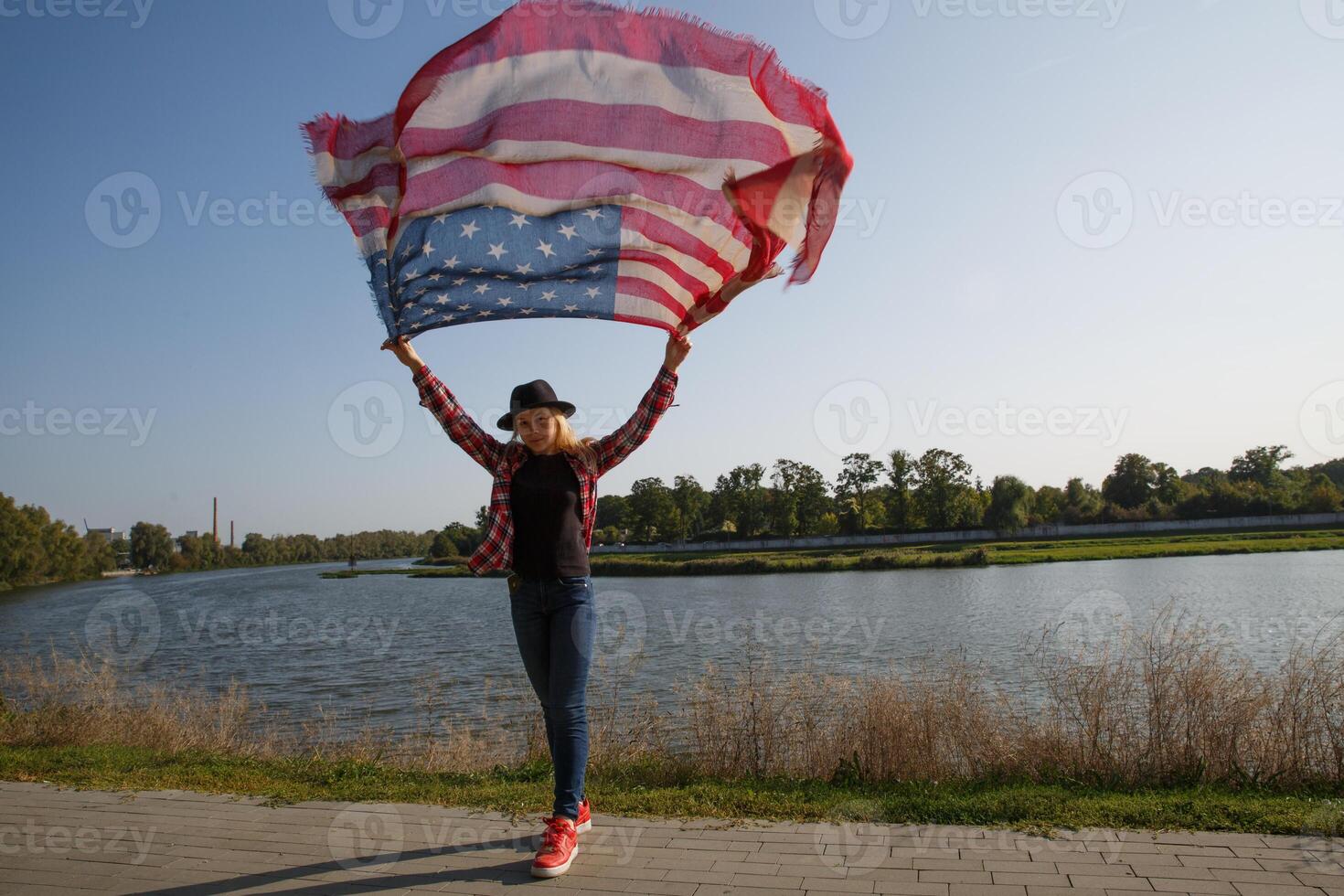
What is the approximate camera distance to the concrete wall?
3388 inches

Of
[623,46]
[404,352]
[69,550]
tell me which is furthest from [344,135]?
[69,550]

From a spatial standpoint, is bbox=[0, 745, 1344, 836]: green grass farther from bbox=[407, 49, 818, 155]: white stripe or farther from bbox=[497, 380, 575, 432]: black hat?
bbox=[407, 49, 818, 155]: white stripe

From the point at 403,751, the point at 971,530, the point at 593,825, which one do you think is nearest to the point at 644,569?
the point at 971,530

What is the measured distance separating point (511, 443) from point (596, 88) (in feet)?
6.36

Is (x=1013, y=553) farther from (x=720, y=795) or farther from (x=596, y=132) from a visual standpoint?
(x=596, y=132)

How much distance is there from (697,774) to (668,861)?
2287 mm

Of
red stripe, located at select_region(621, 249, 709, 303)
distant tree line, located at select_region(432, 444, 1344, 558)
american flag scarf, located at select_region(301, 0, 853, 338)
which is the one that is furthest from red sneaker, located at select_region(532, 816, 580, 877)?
distant tree line, located at select_region(432, 444, 1344, 558)

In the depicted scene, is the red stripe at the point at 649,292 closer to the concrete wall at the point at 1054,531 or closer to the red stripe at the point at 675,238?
the red stripe at the point at 675,238

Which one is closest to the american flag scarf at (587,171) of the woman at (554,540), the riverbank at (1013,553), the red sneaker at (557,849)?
the woman at (554,540)

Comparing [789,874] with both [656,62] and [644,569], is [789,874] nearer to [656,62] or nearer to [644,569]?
[656,62]

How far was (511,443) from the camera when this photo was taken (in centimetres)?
473

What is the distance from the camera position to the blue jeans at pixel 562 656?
4.32 metres

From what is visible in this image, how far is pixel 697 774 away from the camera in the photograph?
21.2 ft

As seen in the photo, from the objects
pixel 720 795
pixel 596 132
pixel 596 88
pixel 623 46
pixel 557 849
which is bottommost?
pixel 720 795
